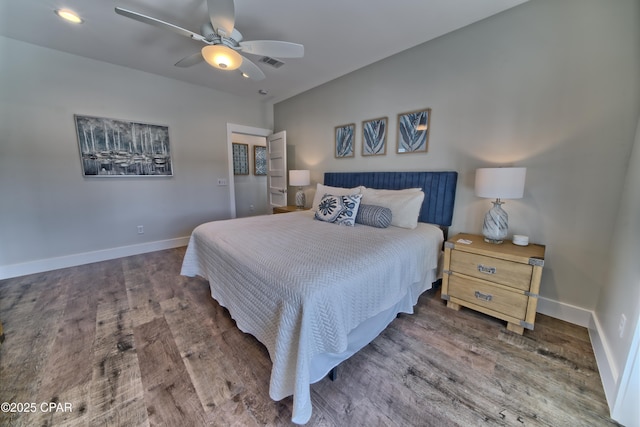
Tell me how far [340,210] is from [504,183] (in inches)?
56.4

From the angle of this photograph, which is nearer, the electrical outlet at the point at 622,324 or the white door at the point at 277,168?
the electrical outlet at the point at 622,324

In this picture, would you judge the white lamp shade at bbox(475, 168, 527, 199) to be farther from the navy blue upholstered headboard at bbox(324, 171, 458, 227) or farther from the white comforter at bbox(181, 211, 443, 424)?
the white comforter at bbox(181, 211, 443, 424)

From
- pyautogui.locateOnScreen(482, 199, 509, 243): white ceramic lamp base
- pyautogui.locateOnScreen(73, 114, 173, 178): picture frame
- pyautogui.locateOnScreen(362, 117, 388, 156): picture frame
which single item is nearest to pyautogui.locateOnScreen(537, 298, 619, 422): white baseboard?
pyautogui.locateOnScreen(482, 199, 509, 243): white ceramic lamp base

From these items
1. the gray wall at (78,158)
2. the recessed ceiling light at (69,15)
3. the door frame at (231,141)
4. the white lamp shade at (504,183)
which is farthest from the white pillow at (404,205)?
the recessed ceiling light at (69,15)

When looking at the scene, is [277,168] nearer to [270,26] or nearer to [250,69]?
[250,69]

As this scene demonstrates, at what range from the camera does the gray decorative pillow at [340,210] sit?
2.44 meters

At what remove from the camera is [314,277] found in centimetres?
118

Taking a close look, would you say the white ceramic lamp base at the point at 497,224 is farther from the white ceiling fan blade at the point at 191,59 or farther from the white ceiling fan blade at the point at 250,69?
the white ceiling fan blade at the point at 191,59

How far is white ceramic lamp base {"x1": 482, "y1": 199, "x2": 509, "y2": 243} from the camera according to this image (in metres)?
1.93

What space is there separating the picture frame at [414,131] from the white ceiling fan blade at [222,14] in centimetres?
197

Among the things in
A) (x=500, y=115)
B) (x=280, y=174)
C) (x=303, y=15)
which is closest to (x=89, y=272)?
(x=280, y=174)

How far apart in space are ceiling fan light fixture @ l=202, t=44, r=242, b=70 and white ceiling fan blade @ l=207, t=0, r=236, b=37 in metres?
0.12

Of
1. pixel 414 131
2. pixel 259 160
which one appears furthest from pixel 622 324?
pixel 259 160

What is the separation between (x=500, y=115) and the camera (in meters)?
2.11
